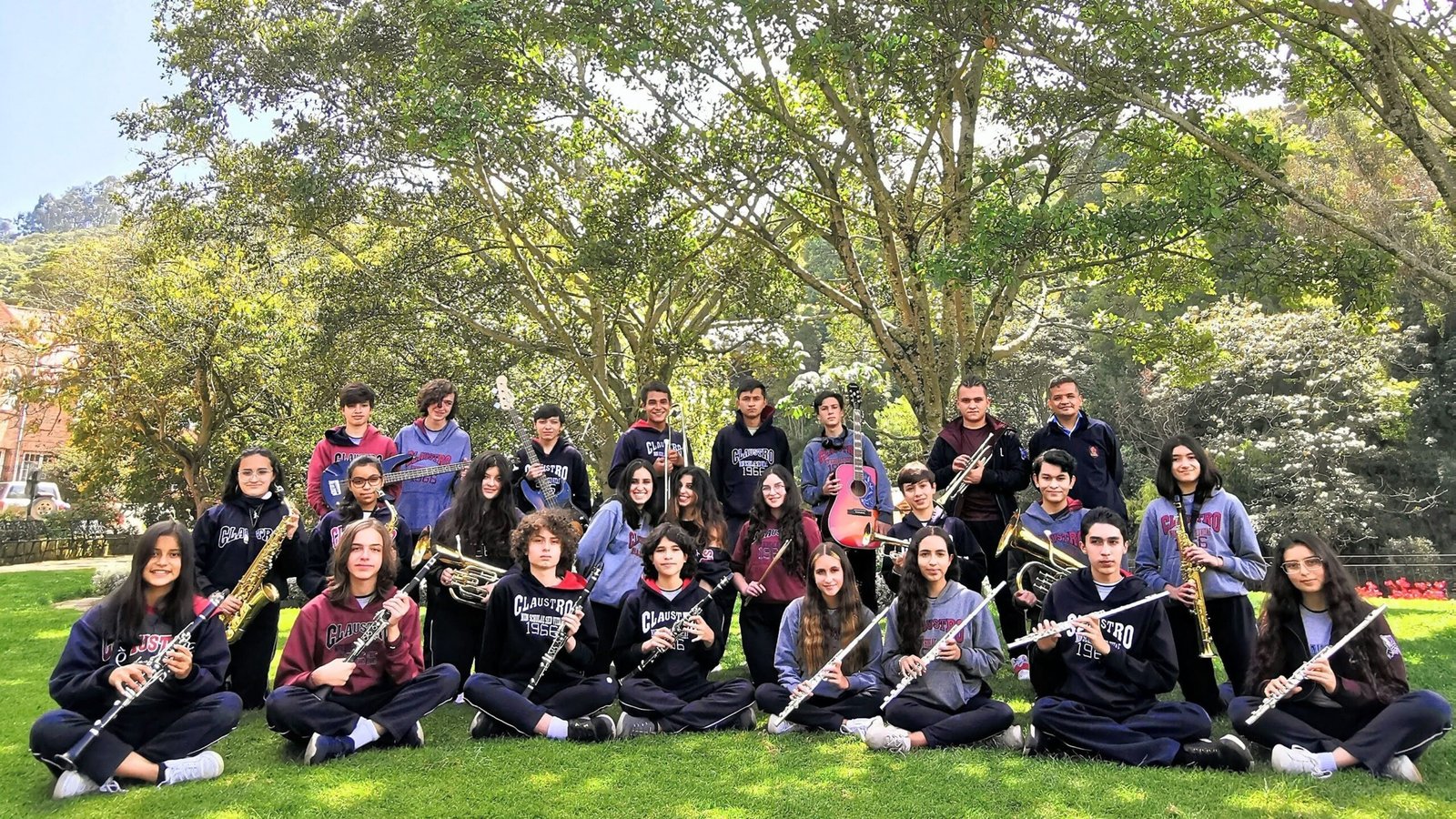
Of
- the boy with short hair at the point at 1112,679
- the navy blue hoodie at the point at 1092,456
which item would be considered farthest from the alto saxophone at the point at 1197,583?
the navy blue hoodie at the point at 1092,456

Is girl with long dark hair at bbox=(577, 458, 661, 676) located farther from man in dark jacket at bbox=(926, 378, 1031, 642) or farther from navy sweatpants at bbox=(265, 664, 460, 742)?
man in dark jacket at bbox=(926, 378, 1031, 642)

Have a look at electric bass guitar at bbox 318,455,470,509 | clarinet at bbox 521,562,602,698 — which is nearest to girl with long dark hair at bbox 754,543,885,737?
clarinet at bbox 521,562,602,698

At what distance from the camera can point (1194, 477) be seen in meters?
4.95

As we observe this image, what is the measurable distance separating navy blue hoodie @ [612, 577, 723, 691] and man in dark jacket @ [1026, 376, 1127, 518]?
95.2 inches

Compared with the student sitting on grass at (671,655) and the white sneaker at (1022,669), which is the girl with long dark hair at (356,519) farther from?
the white sneaker at (1022,669)

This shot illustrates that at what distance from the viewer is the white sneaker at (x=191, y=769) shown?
399 cm

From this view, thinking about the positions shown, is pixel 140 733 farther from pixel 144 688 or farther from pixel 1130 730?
pixel 1130 730

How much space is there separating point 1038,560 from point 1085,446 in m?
1.02

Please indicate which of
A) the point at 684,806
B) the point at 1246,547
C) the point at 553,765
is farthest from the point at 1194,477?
the point at 553,765

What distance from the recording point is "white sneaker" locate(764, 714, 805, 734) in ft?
15.5

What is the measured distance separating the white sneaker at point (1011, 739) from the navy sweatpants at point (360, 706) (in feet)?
8.73

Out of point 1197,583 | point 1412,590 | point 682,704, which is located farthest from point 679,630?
point 1412,590

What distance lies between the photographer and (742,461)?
6.37 metres

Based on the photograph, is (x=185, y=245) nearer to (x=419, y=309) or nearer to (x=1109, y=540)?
(x=419, y=309)
